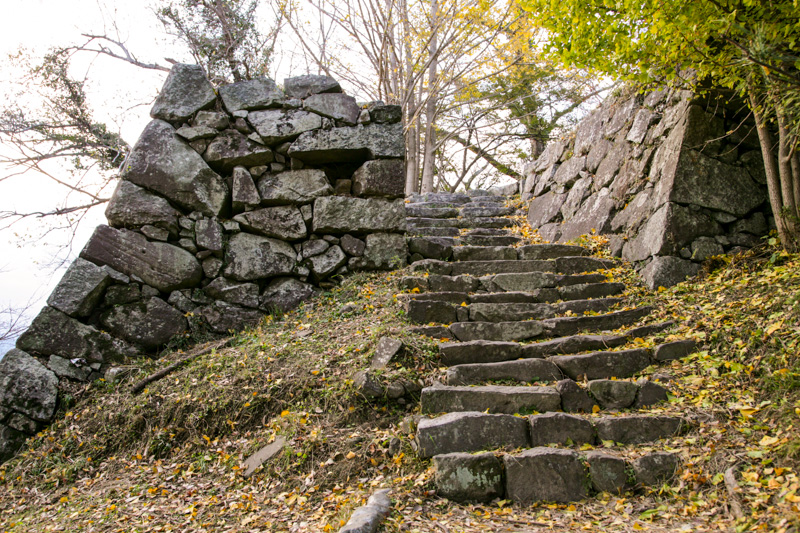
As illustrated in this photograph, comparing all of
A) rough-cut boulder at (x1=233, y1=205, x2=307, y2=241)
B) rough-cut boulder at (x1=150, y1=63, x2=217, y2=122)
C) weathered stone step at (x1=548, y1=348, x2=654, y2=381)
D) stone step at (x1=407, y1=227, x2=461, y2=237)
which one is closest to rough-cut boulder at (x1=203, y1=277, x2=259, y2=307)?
rough-cut boulder at (x1=233, y1=205, x2=307, y2=241)

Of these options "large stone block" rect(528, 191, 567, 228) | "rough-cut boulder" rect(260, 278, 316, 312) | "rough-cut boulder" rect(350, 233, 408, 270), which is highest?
"large stone block" rect(528, 191, 567, 228)

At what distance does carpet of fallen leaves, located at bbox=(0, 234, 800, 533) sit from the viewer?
253 cm

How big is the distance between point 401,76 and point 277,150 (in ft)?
15.9

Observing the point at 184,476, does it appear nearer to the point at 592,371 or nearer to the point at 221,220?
the point at 221,220

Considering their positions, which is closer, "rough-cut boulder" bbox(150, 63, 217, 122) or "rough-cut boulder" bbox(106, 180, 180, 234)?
"rough-cut boulder" bbox(106, 180, 180, 234)

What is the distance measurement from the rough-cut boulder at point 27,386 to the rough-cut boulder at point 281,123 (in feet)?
10.6

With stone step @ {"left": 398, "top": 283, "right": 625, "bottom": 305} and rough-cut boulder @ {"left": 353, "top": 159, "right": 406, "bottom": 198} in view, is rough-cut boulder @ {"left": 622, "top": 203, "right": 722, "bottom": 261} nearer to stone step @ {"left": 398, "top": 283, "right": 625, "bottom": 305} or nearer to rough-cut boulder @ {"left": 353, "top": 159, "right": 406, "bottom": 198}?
stone step @ {"left": 398, "top": 283, "right": 625, "bottom": 305}

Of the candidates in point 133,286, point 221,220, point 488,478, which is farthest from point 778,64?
point 133,286

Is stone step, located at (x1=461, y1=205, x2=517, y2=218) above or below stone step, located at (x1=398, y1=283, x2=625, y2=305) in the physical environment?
above

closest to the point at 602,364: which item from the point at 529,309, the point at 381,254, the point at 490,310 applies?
the point at 529,309

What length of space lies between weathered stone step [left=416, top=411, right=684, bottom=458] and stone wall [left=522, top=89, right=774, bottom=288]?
207cm

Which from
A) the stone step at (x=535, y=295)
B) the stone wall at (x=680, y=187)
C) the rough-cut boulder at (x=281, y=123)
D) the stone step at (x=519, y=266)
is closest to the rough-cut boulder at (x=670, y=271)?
the stone wall at (x=680, y=187)

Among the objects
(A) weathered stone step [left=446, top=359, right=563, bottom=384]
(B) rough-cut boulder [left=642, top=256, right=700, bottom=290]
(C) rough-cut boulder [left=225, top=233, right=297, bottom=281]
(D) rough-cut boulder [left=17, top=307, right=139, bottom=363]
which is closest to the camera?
(A) weathered stone step [left=446, top=359, right=563, bottom=384]

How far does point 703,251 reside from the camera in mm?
4703
